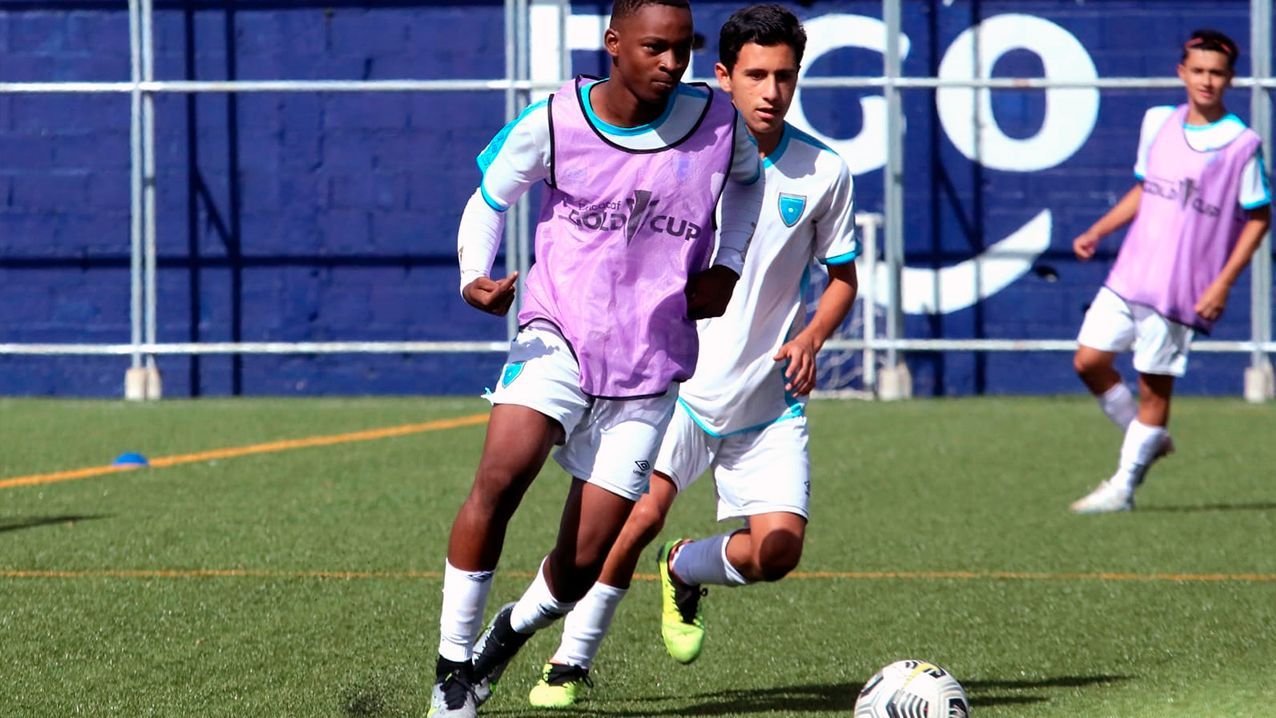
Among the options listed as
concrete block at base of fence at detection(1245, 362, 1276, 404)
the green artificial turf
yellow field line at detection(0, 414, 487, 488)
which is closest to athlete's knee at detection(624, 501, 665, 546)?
the green artificial turf

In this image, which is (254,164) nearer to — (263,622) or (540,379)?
(263,622)

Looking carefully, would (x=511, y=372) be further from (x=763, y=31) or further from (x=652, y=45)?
(x=763, y=31)

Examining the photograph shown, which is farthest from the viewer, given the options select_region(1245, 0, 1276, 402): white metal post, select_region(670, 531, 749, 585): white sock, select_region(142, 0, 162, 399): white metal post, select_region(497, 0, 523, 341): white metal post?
select_region(142, 0, 162, 399): white metal post

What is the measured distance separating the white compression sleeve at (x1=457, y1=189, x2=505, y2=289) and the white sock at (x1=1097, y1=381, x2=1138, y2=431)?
5.24 meters

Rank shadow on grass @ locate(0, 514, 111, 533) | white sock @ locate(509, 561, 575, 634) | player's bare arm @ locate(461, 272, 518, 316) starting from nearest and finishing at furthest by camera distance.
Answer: player's bare arm @ locate(461, 272, 518, 316), white sock @ locate(509, 561, 575, 634), shadow on grass @ locate(0, 514, 111, 533)

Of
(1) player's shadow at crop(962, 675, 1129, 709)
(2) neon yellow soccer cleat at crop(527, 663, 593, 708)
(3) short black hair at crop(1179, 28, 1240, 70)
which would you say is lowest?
(1) player's shadow at crop(962, 675, 1129, 709)

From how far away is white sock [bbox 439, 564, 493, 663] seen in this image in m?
4.43

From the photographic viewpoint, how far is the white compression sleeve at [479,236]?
4422 mm

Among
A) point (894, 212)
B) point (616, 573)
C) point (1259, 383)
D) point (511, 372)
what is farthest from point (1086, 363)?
point (1259, 383)

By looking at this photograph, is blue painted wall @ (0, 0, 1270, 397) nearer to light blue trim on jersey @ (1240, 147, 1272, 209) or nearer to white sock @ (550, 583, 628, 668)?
light blue trim on jersey @ (1240, 147, 1272, 209)

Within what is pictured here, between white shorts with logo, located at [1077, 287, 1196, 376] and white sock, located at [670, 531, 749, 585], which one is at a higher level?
white shorts with logo, located at [1077, 287, 1196, 376]

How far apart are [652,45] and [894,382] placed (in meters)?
11.2

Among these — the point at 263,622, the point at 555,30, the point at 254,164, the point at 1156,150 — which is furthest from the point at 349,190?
the point at 263,622

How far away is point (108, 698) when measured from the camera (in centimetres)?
476
